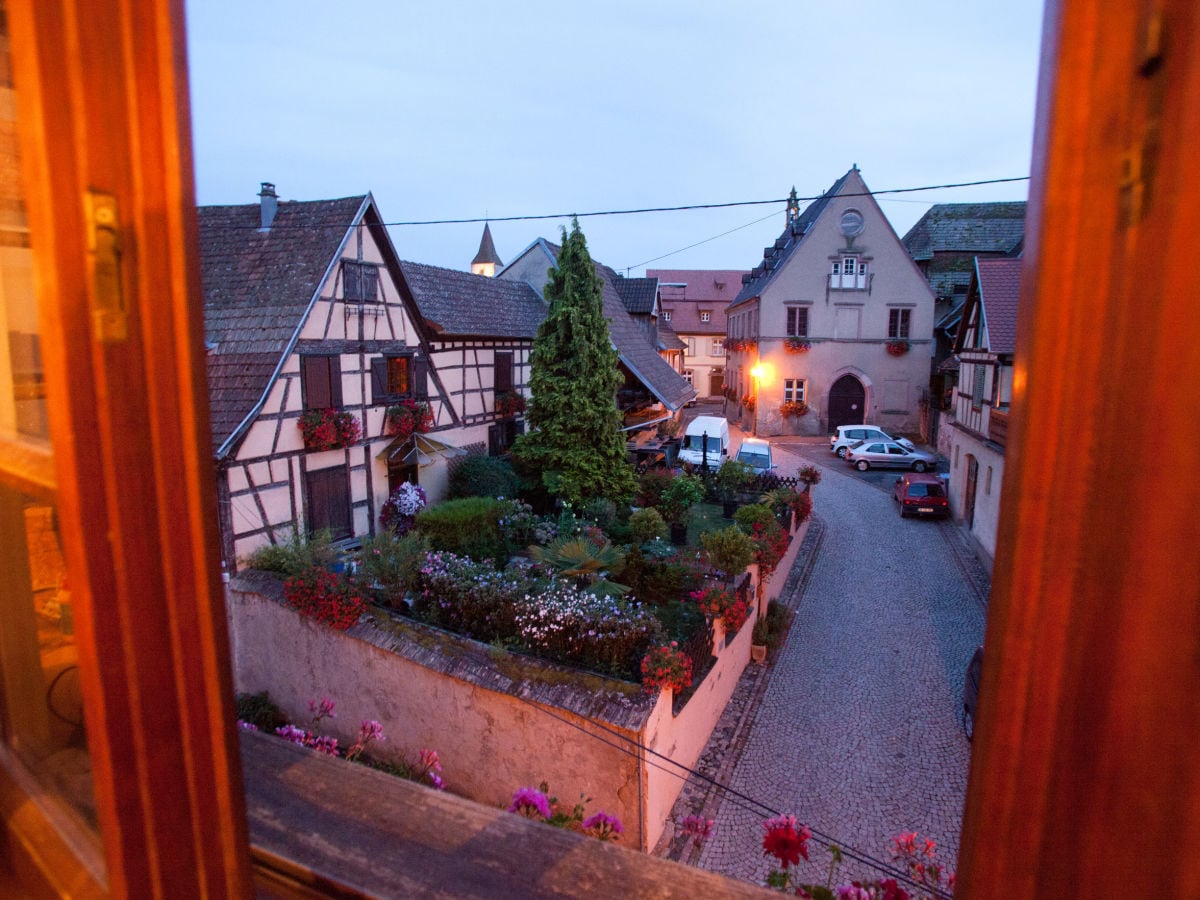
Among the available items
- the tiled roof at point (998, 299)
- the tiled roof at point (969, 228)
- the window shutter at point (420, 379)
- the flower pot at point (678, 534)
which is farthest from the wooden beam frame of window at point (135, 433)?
the tiled roof at point (969, 228)

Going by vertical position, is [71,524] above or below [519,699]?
above

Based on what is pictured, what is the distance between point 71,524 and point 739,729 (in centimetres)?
782

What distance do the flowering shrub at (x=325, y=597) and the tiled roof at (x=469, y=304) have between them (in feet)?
21.1

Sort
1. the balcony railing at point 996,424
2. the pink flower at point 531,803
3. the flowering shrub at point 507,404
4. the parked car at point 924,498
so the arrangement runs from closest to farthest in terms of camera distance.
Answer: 1. the pink flower at point 531,803
2. the balcony railing at point 996,424
3. the flowering shrub at point 507,404
4. the parked car at point 924,498

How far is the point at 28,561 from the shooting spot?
121 cm

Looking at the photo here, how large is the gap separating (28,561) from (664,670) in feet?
17.3

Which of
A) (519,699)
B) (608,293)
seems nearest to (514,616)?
(519,699)

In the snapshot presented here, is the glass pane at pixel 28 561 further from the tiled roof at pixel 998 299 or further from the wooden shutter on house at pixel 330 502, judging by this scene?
the tiled roof at pixel 998 299

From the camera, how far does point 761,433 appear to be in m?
27.2

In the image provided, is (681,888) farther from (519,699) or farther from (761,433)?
(761,433)

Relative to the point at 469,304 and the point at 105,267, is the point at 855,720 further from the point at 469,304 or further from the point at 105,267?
the point at 469,304

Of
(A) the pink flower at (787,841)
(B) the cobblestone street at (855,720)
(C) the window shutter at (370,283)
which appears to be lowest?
(B) the cobblestone street at (855,720)

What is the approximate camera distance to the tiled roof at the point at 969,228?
2627 cm

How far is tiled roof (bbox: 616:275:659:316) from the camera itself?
2653 centimetres
